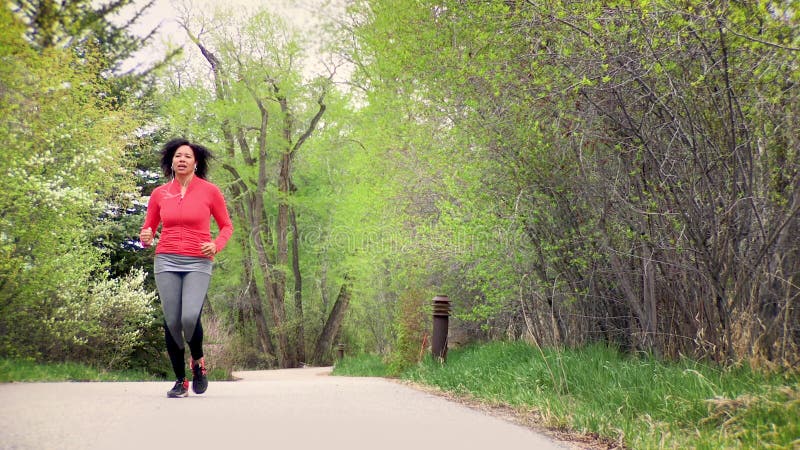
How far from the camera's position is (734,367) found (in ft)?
17.3

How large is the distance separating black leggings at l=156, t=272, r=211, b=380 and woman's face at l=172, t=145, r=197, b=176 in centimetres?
105

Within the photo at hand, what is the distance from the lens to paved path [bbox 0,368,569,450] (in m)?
3.99

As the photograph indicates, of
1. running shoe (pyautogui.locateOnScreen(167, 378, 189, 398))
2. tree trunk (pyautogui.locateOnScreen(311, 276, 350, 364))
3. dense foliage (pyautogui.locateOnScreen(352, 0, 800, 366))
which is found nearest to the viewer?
dense foliage (pyautogui.locateOnScreen(352, 0, 800, 366))

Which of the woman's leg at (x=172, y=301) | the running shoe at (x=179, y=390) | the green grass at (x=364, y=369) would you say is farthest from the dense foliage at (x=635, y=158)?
the green grass at (x=364, y=369)

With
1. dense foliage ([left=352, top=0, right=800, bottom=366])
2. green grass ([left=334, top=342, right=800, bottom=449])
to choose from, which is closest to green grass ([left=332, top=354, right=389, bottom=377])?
dense foliage ([left=352, top=0, right=800, bottom=366])

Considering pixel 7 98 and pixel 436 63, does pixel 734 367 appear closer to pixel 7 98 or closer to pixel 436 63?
pixel 436 63

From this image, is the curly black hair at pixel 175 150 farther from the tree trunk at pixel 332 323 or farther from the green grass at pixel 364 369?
the tree trunk at pixel 332 323

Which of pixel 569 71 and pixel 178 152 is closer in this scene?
pixel 569 71

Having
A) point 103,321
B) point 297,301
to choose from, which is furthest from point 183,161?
point 297,301

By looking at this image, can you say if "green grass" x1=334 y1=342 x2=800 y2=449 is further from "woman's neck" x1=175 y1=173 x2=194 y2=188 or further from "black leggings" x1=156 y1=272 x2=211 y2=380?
"woman's neck" x1=175 y1=173 x2=194 y2=188

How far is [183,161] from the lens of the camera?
6.55 metres

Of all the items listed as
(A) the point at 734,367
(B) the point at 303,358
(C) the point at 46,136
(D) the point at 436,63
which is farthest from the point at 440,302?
(B) the point at 303,358

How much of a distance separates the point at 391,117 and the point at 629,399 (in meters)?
11.0

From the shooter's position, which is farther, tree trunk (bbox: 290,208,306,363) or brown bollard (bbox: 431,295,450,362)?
tree trunk (bbox: 290,208,306,363)
